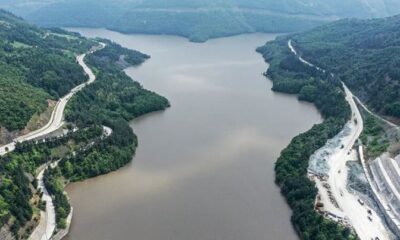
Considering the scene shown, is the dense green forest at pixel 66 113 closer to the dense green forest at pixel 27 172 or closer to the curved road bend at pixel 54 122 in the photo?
the dense green forest at pixel 27 172

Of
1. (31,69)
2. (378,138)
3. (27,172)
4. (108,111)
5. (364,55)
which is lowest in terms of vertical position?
(108,111)

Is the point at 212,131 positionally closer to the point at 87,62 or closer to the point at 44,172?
the point at 44,172

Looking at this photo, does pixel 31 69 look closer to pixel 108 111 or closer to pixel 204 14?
pixel 108 111

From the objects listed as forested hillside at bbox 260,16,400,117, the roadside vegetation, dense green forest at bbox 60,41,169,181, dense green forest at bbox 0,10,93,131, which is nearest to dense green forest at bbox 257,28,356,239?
forested hillside at bbox 260,16,400,117

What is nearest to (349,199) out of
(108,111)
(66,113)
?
(108,111)

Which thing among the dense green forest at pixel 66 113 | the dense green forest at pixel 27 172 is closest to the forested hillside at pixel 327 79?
the dense green forest at pixel 66 113

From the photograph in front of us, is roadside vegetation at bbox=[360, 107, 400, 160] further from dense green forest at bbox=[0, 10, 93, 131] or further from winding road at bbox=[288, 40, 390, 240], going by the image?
dense green forest at bbox=[0, 10, 93, 131]
